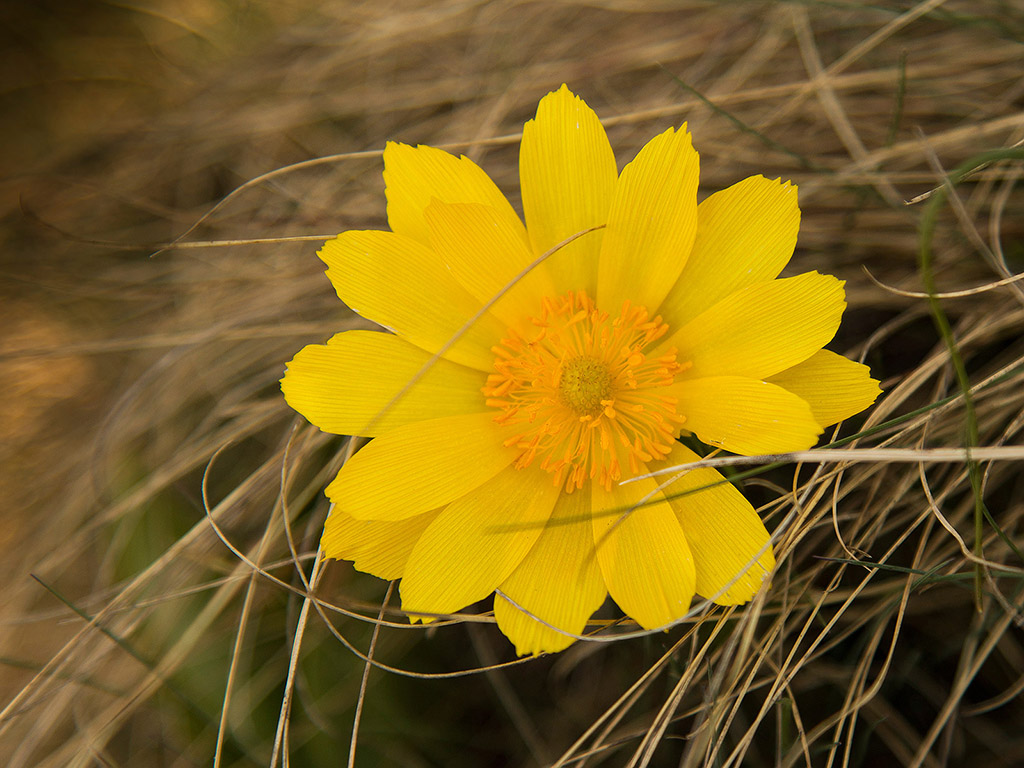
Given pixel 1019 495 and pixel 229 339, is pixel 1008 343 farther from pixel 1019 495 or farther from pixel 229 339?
pixel 229 339

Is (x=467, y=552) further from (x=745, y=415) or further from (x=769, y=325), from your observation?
(x=769, y=325)

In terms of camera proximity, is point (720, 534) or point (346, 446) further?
point (346, 446)

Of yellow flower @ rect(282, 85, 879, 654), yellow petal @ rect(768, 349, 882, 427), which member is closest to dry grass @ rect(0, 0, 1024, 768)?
yellow petal @ rect(768, 349, 882, 427)

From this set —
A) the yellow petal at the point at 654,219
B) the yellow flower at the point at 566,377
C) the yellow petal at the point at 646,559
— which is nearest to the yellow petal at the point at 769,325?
the yellow flower at the point at 566,377

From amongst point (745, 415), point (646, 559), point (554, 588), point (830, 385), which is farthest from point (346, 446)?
point (830, 385)

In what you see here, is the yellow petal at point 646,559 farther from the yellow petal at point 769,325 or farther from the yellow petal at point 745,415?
the yellow petal at point 769,325

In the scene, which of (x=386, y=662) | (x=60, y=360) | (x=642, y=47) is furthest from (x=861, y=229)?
(x=60, y=360)

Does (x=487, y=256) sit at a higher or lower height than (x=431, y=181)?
lower
